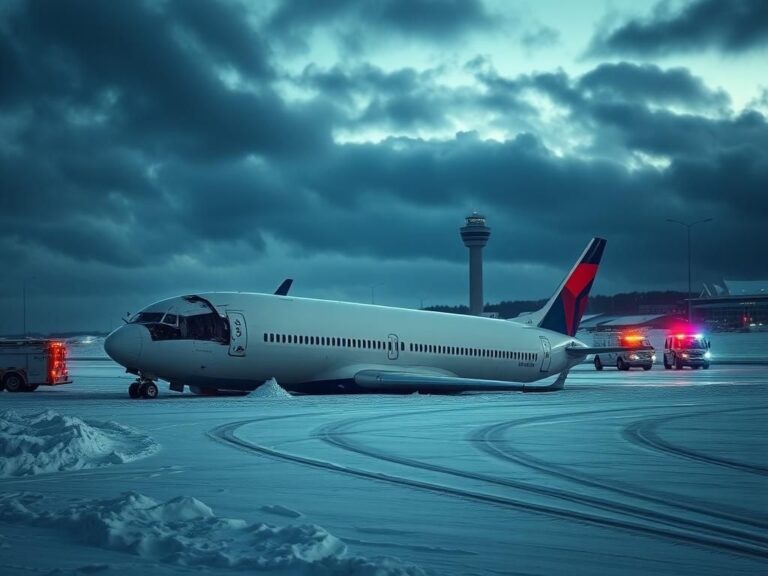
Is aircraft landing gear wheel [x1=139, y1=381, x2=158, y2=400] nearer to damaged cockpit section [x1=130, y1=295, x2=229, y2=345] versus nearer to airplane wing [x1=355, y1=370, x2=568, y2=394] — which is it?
damaged cockpit section [x1=130, y1=295, x2=229, y2=345]

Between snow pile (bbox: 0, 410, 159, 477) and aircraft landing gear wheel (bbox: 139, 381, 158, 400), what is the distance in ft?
43.5

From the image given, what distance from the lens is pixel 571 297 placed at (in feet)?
147

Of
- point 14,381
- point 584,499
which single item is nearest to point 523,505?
point 584,499

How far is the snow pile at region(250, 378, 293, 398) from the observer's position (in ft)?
102

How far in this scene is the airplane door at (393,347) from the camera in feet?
118

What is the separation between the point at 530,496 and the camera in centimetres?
1020

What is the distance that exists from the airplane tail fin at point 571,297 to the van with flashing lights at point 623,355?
47.9 ft

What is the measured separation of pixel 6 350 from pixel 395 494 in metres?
32.0

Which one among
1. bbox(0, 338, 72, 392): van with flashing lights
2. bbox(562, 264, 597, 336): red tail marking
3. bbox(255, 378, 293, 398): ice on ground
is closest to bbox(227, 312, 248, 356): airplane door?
bbox(255, 378, 293, 398): ice on ground

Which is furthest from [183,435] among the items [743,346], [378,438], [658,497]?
[743,346]

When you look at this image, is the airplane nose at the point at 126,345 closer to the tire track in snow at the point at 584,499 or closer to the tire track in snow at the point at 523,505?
the tire track in snow at the point at 523,505

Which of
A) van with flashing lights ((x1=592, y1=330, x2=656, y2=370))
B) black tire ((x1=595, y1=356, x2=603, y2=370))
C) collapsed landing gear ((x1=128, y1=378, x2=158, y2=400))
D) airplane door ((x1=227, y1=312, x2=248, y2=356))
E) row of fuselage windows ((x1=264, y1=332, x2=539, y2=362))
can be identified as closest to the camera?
collapsed landing gear ((x1=128, y1=378, x2=158, y2=400))

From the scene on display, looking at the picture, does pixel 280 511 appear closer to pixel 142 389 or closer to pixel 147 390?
pixel 142 389

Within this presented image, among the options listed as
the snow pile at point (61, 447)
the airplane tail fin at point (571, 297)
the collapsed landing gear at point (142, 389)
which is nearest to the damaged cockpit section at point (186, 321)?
the collapsed landing gear at point (142, 389)
